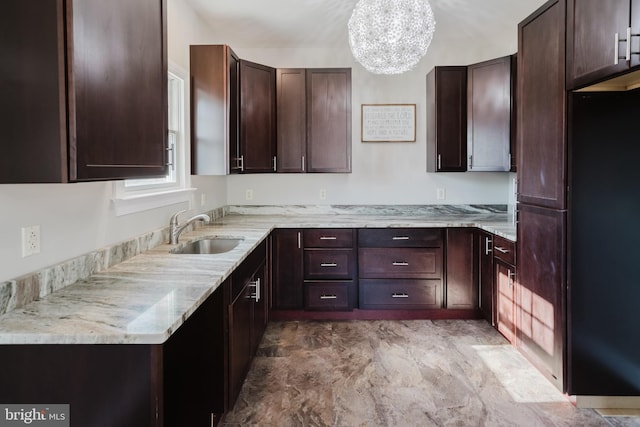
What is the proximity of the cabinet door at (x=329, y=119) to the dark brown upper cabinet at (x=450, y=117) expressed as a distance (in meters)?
0.82

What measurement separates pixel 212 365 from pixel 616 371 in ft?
7.21

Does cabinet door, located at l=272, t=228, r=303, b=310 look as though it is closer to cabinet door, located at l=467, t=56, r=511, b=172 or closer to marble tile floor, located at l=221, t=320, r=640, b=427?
marble tile floor, located at l=221, t=320, r=640, b=427

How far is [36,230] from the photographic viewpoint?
1.61 meters

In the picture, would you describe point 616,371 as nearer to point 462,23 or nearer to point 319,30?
point 462,23

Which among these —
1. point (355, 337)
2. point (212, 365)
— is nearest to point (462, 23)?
point (355, 337)

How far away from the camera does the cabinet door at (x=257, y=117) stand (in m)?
3.71

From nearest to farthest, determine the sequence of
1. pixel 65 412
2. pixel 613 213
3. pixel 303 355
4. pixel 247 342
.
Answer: pixel 65 412
pixel 613 213
pixel 247 342
pixel 303 355

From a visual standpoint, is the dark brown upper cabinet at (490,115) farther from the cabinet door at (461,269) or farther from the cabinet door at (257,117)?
the cabinet door at (257,117)

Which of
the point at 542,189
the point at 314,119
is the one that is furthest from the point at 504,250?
the point at 314,119

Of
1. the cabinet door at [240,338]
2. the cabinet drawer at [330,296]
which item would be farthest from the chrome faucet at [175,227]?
the cabinet drawer at [330,296]

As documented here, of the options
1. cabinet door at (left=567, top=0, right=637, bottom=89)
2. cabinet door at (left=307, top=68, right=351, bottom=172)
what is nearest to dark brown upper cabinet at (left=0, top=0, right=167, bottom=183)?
cabinet door at (left=567, top=0, right=637, bottom=89)

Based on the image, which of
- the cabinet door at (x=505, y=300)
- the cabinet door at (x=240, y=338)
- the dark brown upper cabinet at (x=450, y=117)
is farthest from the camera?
the dark brown upper cabinet at (x=450, y=117)

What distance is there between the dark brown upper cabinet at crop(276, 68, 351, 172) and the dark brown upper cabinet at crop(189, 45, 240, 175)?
781mm

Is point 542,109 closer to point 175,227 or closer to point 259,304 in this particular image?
point 259,304
